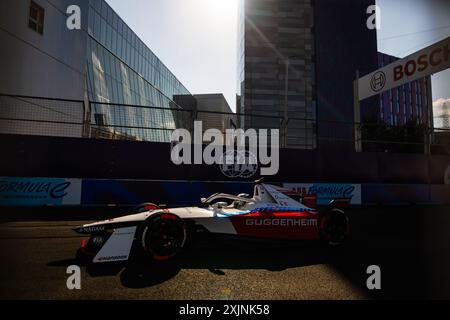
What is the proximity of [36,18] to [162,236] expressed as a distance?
16.3 m

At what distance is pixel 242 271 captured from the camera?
4.24 m

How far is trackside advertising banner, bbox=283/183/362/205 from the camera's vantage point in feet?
40.4

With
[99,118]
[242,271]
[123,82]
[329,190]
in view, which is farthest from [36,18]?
[242,271]

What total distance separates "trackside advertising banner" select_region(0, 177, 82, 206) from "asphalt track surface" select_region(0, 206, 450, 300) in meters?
3.98

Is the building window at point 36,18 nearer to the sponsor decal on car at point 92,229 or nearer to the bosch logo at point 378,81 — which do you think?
the sponsor decal on car at point 92,229

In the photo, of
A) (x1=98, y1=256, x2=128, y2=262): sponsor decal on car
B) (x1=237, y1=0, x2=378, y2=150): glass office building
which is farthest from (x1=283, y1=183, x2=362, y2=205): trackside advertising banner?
(x1=237, y1=0, x2=378, y2=150): glass office building

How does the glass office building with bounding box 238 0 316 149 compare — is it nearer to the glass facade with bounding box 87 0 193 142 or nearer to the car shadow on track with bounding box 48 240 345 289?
the glass facade with bounding box 87 0 193 142

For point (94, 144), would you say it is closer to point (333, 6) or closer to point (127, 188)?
point (127, 188)

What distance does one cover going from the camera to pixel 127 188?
10.8 meters

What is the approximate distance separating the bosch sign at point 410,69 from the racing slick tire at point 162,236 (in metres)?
14.5

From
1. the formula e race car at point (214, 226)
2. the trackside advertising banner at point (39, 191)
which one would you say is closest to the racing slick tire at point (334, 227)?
the formula e race car at point (214, 226)
